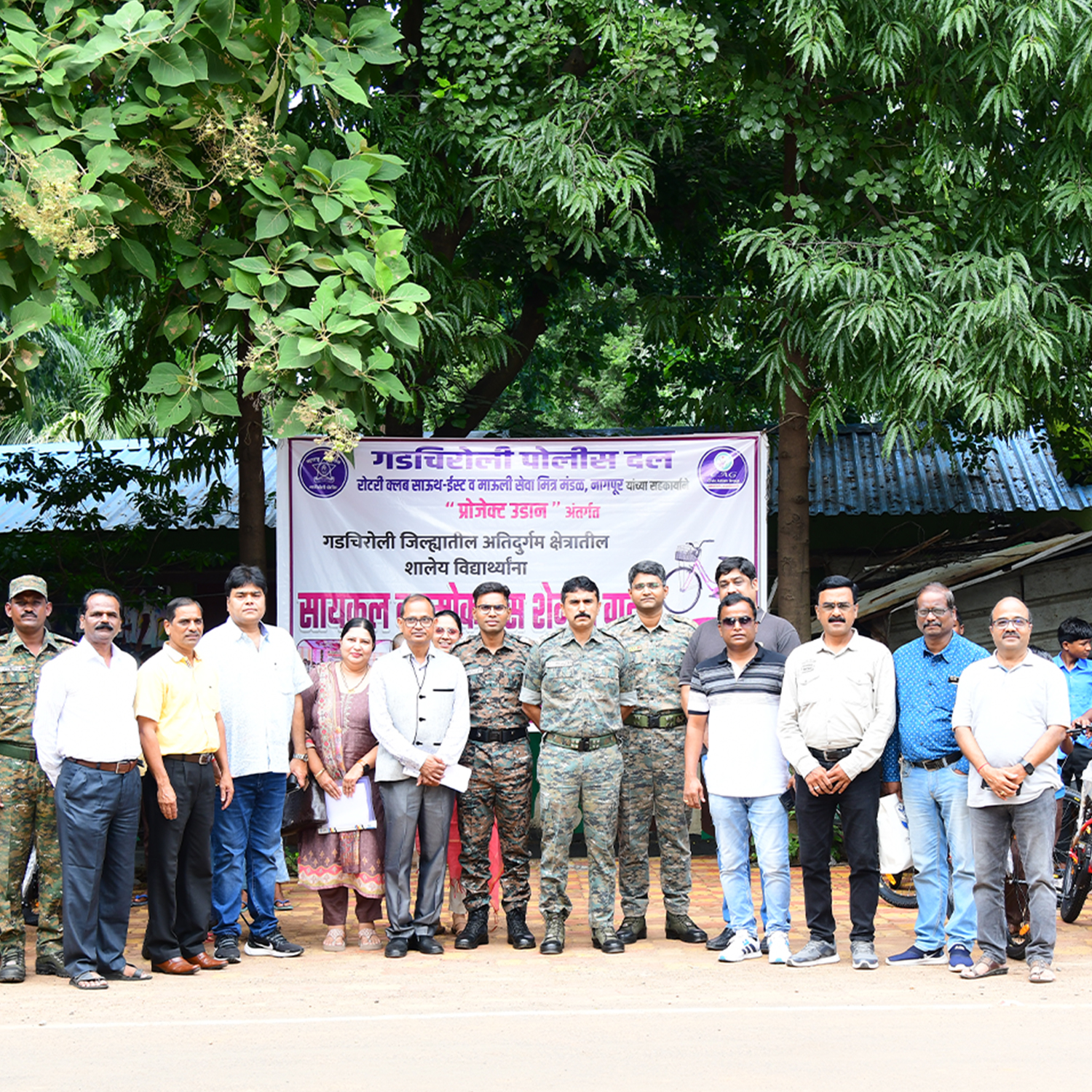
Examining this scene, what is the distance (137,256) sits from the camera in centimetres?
723

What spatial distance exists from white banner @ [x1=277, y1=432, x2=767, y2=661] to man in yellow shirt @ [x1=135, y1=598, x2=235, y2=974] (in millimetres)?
2798

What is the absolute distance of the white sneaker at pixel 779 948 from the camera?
6.25 metres

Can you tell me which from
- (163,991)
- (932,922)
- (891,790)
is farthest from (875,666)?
(163,991)

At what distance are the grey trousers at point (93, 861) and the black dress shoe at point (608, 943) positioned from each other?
2.30 metres

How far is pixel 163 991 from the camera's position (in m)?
5.87

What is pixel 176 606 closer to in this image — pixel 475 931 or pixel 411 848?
pixel 411 848

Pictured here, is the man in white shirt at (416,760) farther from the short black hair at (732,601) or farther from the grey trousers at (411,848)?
the short black hair at (732,601)

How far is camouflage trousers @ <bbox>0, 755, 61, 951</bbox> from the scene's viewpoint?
6301 mm

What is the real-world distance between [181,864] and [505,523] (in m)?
3.68

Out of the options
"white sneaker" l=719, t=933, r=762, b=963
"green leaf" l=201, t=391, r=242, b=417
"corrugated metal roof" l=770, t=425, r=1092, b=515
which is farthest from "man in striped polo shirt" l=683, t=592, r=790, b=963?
"corrugated metal roof" l=770, t=425, r=1092, b=515

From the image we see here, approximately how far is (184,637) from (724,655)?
8.71ft

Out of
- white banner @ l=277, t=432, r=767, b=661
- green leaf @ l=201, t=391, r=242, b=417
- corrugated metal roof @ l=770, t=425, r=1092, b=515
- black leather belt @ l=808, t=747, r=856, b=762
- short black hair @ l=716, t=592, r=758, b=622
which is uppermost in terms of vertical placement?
corrugated metal roof @ l=770, t=425, r=1092, b=515

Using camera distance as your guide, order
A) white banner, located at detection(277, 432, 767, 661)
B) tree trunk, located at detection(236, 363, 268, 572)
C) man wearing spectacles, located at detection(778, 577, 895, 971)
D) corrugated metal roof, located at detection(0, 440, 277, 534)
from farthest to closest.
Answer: corrugated metal roof, located at detection(0, 440, 277, 534), tree trunk, located at detection(236, 363, 268, 572), white banner, located at detection(277, 432, 767, 661), man wearing spectacles, located at detection(778, 577, 895, 971)

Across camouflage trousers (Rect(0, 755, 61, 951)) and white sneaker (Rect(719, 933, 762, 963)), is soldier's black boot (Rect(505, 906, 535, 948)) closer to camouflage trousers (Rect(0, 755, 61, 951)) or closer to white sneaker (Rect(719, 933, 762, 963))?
white sneaker (Rect(719, 933, 762, 963))
